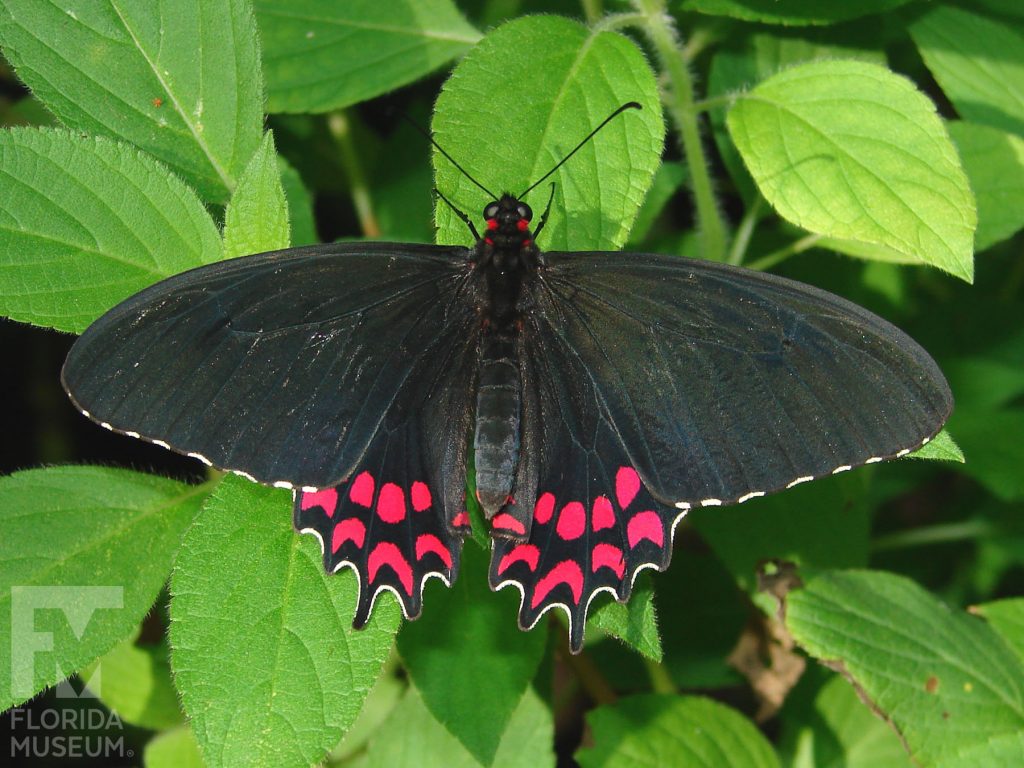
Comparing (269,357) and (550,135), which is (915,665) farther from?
(269,357)

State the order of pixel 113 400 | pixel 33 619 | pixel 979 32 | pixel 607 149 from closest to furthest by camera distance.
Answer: pixel 113 400
pixel 33 619
pixel 607 149
pixel 979 32

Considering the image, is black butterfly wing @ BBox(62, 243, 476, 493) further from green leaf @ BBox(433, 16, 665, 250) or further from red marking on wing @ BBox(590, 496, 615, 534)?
red marking on wing @ BBox(590, 496, 615, 534)

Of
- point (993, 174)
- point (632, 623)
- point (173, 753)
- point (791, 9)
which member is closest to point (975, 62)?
point (993, 174)

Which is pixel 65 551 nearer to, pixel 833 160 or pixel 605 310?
pixel 605 310

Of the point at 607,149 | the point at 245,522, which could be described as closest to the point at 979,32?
→ the point at 607,149

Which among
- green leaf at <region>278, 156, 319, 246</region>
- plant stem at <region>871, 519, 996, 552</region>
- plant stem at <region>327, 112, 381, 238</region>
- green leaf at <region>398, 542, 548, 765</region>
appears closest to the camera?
green leaf at <region>398, 542, 548, 765</region>

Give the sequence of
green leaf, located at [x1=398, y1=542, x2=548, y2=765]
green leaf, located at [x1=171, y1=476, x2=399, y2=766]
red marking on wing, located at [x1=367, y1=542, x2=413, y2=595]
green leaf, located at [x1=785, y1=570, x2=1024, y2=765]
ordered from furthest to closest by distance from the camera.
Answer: green leaf, located at [x1=785, y1=570, x2=1024, y2=765], green leaf, located at [x1=398, y1=542, x2=548, y2=765], red marking on wing, located at [x1=367, y1=542, x2=413, y2=595], green leaf, located at [x1=171, y1=476, x2=399, y2=766]

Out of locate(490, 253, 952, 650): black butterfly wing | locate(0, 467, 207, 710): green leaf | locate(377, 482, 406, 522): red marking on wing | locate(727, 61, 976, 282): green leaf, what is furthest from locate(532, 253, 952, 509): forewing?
locate(0, 467, 207, 710): green leaf
